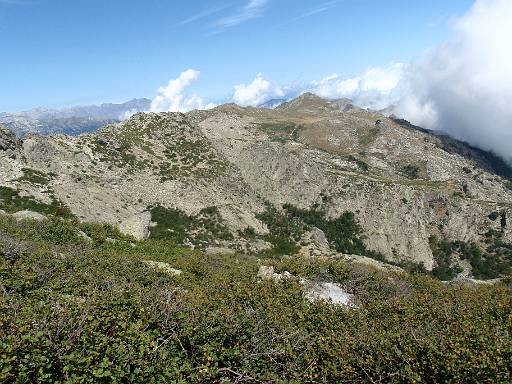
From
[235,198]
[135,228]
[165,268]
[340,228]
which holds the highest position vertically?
[165,268]

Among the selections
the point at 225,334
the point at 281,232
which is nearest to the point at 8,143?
the point at 281,232

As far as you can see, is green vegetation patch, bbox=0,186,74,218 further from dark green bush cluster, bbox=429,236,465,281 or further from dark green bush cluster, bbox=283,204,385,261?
dark green bush cluster, bbox=429,236,465,281

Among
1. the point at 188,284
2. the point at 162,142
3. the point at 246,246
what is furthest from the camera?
the point at 162,142

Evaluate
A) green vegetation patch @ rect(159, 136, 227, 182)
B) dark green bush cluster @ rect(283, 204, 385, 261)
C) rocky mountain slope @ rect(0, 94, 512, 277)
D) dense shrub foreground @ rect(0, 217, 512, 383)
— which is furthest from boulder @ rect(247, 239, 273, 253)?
dense shrub foreground @ rect(0, 217, 512, 383)

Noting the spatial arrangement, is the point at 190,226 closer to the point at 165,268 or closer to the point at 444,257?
the point at 165,268

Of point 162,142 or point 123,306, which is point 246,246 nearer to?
point 162,142

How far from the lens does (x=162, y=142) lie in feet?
325

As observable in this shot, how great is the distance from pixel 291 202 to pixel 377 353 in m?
124

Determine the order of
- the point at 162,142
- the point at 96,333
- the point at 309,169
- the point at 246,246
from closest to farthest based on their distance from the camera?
1. the point at 96,333
2. the point at 246,246
3. the point at 162,142
4. the point at 309,169

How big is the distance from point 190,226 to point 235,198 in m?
21.8

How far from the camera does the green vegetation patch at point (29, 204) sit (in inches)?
2158

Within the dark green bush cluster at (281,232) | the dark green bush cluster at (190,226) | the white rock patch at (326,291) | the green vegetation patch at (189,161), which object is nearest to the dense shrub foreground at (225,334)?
the white rock patch at (326,291)

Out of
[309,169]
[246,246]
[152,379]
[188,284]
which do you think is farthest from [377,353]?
[309,169]

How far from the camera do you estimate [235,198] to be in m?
97.2
